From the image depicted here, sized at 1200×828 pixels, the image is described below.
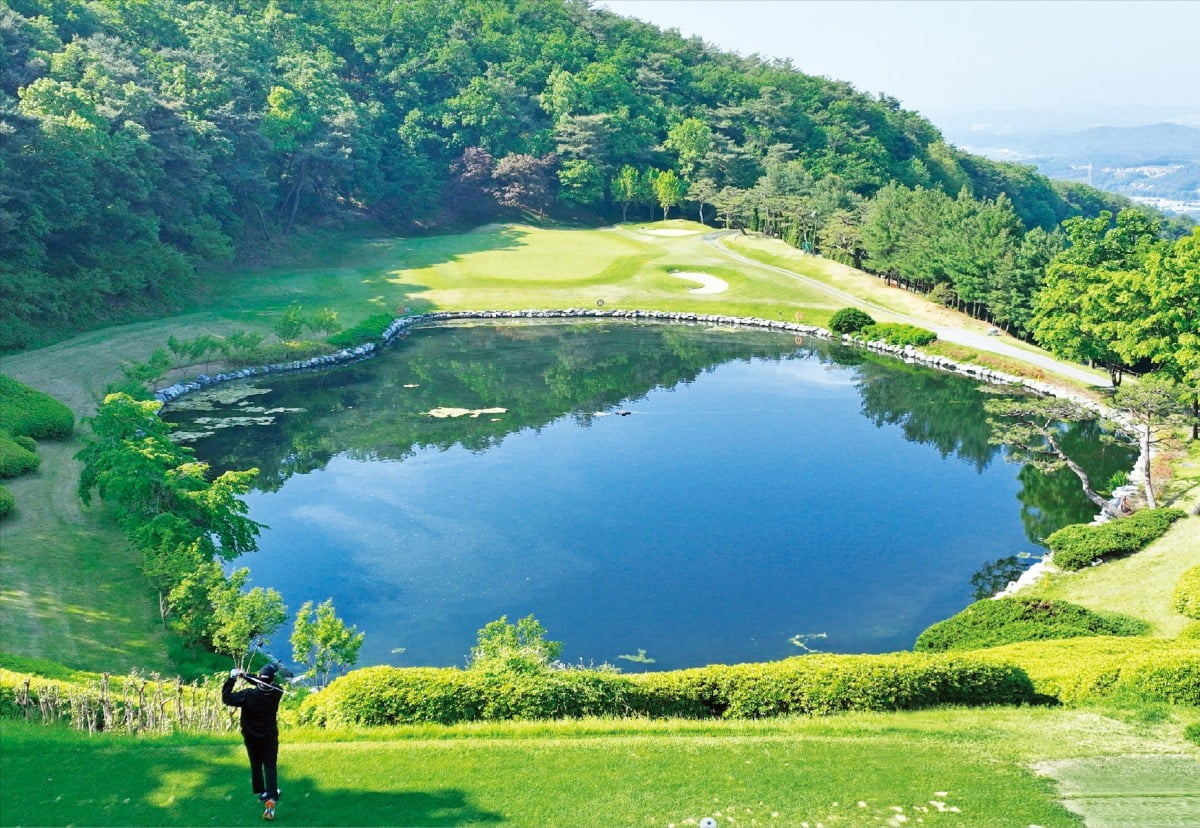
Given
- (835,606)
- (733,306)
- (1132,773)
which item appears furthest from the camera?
(733,306)

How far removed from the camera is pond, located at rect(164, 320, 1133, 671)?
78.0 feet

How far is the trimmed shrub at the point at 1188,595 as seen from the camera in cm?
2033

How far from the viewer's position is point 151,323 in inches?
2025

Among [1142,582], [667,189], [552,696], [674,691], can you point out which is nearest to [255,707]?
[552,696]

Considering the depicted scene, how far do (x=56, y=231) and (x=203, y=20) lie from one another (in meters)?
36.2

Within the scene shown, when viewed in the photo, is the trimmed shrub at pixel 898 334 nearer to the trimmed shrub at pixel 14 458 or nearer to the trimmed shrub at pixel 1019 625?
the trimmed shrub at pixel 1019 625

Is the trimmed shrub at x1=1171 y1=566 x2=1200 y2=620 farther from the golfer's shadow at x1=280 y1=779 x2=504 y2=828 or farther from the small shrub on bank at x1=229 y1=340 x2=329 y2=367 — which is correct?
the small shrub on bank at x1=229 y1=340 x2=329 y2=367

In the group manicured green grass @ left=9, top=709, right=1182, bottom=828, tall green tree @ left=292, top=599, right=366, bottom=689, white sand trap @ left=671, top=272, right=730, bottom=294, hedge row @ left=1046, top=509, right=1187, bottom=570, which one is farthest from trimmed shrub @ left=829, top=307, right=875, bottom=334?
manicured green grass @ left=9, top=709, right=1182, bottom=828

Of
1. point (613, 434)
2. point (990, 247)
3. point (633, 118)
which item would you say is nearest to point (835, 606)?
point (613, 434)

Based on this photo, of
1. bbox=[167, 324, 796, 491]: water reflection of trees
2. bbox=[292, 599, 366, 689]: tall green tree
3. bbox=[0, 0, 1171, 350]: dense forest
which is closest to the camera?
bbox=[292, 599, 366, 689]: tall green tree

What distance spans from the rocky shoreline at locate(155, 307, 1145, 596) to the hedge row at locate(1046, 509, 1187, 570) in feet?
2.42

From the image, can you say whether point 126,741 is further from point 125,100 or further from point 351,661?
point 125,100

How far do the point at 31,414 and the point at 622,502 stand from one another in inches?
850

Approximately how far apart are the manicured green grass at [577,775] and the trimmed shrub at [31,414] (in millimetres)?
23821
